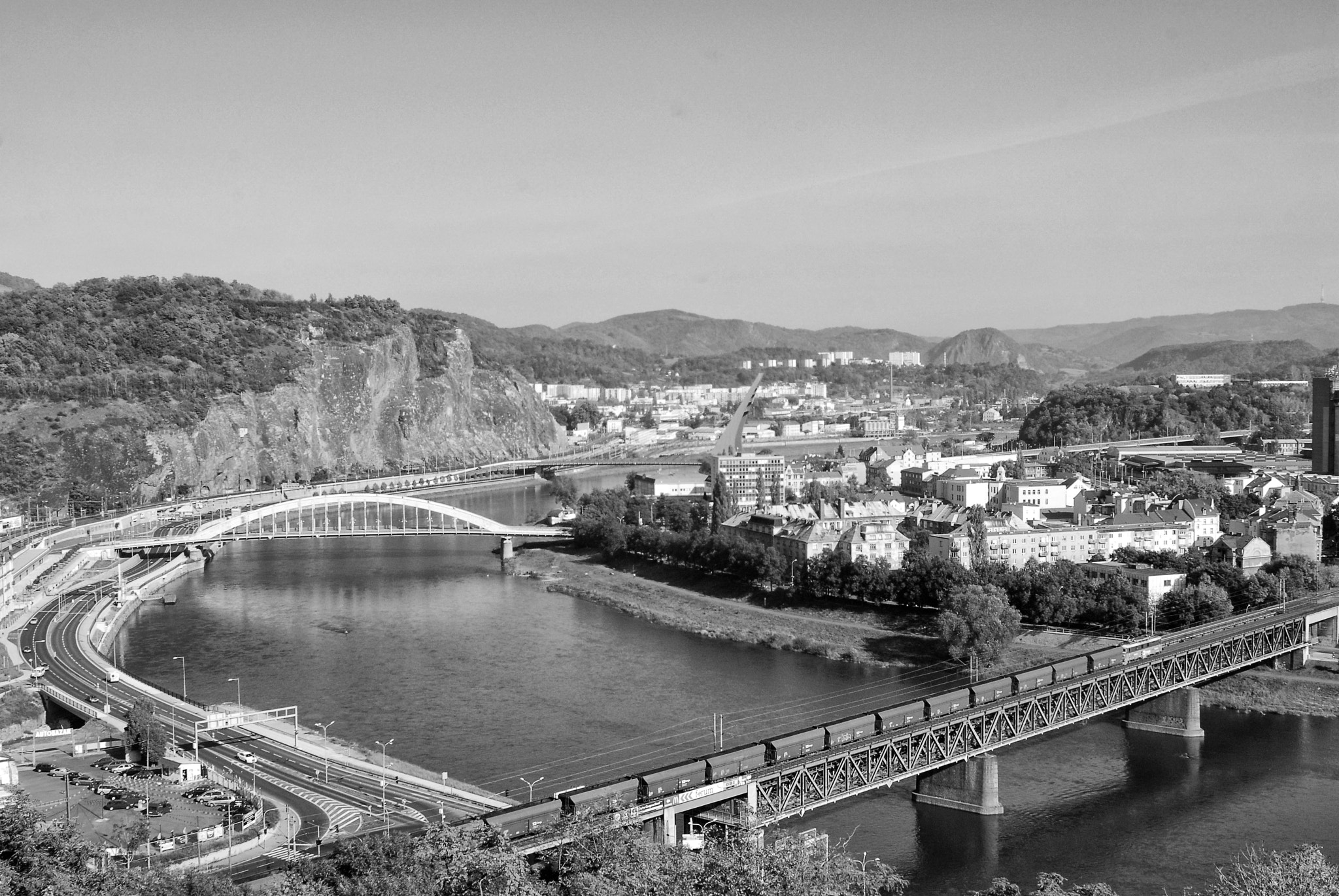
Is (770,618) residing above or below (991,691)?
below

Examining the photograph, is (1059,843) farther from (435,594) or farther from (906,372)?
(906,372)

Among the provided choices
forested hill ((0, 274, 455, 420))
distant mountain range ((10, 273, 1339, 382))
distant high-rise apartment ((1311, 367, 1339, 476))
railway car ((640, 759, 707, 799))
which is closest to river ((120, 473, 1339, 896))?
railway car ((640, 759, 707, 799))

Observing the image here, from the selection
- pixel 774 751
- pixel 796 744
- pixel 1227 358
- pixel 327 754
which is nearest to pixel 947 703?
pixel 796 744

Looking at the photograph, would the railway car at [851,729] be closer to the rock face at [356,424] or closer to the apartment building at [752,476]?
the apartment building at [752,476]

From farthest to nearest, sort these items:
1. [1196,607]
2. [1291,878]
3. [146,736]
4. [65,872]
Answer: [1196,607], [146,736], [65,872], [1291,878]

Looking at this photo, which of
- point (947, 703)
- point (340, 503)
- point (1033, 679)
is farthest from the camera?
point (340, 503)

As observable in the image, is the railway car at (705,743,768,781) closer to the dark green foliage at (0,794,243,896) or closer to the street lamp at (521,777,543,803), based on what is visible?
the street lamp at (521,777,543,803)

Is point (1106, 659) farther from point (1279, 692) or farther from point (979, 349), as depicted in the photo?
point (979, 349)

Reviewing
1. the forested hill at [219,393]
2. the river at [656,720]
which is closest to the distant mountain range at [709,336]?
the forested hill at [219,393]
